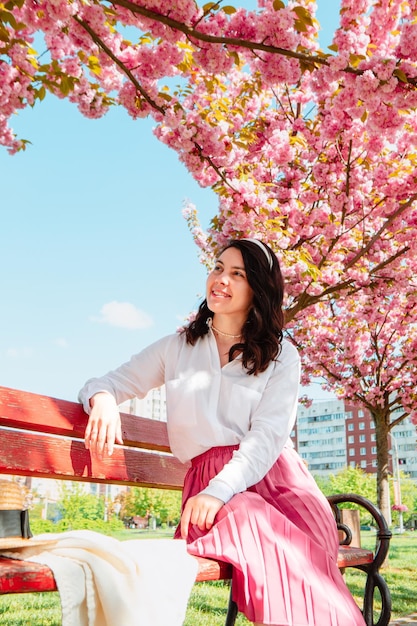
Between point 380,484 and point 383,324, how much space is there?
127 inches

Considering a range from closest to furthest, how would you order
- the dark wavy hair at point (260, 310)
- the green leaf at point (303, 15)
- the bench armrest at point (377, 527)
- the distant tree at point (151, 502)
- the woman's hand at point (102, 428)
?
the woman's hand at point (102, 428)
the dark wavy hair at point (260, 310)
the bench armrest at point (377, 527)
the green leaf at point (303, 15)
the distant tree at point (151, 502)

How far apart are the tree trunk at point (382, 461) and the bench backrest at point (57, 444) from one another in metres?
10.3

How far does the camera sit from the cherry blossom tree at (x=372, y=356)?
11930mm

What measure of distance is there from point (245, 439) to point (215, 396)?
0.25 metres

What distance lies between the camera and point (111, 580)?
4.59 feet

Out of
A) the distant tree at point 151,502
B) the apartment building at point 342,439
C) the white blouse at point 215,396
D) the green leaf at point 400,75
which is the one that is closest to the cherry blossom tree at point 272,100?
the green leaf at point 400,75

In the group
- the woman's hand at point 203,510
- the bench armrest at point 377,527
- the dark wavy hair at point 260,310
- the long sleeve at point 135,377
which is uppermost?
the dark wavy hair at point 260,310

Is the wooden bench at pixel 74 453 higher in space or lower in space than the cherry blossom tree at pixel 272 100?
lower

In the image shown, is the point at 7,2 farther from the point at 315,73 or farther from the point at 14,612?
the point at 14,612

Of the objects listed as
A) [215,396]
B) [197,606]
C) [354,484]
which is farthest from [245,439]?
[354,484]

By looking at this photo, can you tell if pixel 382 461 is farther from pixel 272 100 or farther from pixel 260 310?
pixel 260 310

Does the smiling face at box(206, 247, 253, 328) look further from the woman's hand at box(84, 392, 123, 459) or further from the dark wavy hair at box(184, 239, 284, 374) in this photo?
the woman's hand at box(84, 392, 123, 459)

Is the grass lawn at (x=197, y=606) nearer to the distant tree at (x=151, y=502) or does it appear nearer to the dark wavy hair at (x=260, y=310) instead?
the dark wavy hair at (x=260, y=310)

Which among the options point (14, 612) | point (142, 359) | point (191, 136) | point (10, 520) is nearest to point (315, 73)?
point (191, 136)
